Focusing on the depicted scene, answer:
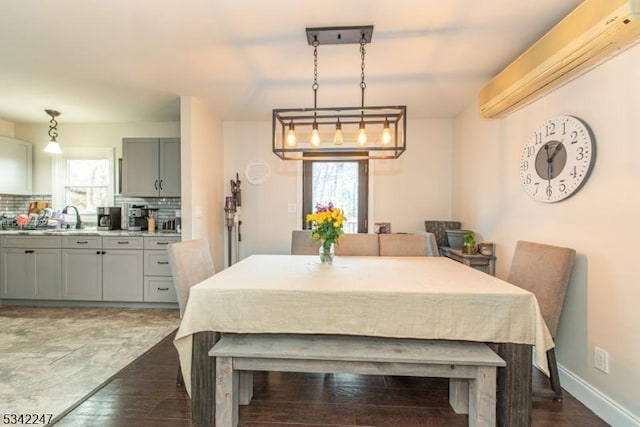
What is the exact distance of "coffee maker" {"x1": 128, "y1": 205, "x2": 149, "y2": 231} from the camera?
13.4 feet

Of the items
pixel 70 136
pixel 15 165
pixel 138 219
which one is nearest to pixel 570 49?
pixel 138 219

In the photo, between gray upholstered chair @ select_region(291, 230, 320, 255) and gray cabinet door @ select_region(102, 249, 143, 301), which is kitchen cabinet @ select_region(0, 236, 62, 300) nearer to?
gray cabinet door @ select_region(102, 249, 143, 301)

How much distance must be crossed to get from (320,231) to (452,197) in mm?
2524

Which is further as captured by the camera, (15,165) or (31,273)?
(15,165)

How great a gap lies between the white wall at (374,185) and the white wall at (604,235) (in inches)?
64.5

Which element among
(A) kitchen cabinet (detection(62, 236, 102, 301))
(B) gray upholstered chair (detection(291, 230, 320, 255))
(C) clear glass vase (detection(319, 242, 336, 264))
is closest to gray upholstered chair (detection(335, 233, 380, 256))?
(B) gray upholstered chair (detection(291, 230, 320, 255))

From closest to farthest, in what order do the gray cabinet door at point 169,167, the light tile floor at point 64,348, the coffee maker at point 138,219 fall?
1. the light tile floor at point 64,348
2. the gray cabinet door at point 169,167
3. the coffee maker at point 138,219

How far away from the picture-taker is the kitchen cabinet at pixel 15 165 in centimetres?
397

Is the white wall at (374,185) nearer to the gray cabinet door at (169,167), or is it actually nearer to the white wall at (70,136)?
the gray cabinet door at (169,167)

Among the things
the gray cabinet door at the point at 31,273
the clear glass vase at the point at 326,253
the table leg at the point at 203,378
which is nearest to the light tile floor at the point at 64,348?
the gray cabinet door at the point at 31,273

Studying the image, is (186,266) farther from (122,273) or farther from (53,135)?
(53,135)

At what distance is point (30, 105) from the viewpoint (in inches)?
142

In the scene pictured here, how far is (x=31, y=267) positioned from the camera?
146 inches

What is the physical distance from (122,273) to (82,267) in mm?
489
